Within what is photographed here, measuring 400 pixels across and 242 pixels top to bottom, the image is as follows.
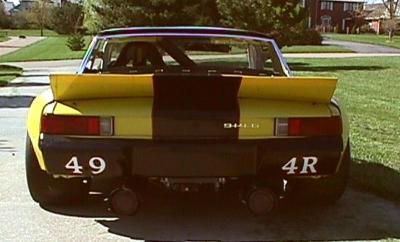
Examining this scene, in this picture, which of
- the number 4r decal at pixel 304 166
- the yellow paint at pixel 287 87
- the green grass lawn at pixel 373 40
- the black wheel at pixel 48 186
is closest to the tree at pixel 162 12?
the green grass lawn at pixel 373 40

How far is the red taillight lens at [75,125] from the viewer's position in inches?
181

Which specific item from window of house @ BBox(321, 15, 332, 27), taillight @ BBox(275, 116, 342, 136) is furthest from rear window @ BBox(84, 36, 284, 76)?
window of house @ BBox(321, 15, 332, 27)

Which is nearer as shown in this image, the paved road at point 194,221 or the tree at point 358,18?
the paved road at point 194,221

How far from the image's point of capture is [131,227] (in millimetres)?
5000

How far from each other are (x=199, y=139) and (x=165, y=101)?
12.8 inches

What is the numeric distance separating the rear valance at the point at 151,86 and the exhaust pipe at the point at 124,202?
63cm

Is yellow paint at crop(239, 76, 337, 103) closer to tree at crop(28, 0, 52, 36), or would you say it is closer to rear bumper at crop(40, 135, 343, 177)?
rear bumper at crop(40, 135, 343, 177)

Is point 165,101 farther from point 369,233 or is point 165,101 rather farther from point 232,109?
point 369,233

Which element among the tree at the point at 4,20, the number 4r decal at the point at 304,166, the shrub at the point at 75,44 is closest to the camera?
the number 4r decal at the point at 304,166

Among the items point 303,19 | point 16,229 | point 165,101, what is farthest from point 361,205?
point 303,19

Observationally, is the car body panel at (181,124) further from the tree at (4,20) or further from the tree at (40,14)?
the tree at (4,20)

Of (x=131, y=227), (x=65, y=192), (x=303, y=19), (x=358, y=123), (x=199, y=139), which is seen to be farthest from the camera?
(x=303, y=19)

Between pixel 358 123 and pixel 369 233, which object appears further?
pixel 358 123

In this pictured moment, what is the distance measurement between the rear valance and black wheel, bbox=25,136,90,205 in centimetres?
69
